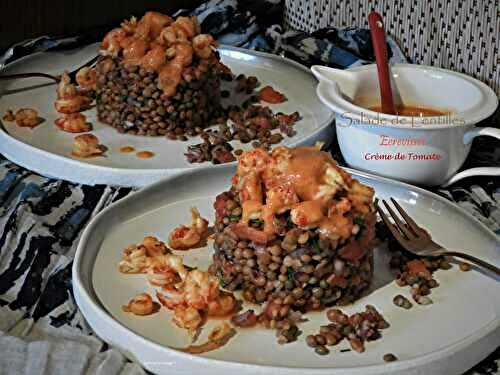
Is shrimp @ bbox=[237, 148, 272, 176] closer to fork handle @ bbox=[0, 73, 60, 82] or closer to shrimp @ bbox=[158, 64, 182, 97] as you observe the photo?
shrimp @ bbox=[158, 64, 182, 97]

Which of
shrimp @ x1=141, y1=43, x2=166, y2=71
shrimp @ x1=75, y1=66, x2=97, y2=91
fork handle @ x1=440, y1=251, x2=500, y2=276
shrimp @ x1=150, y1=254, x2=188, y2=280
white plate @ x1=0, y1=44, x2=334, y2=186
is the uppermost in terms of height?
shrimp @ x1=141, y1=43, x2=166, y2=71

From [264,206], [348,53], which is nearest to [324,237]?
[264,206]

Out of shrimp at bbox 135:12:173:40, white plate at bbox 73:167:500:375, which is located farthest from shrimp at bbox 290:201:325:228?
shrimp at bbox 135:12:173:40

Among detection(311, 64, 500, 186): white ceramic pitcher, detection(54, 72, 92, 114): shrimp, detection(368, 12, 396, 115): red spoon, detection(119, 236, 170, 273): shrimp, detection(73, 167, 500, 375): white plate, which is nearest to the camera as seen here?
detection(73, 167, 500, 375): white plate

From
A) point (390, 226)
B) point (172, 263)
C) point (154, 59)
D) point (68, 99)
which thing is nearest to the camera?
point (172, 263)

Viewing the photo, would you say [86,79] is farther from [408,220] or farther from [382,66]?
[408,220]

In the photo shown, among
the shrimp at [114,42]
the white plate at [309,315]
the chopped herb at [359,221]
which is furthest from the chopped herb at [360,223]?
the shrimp at [114,42]

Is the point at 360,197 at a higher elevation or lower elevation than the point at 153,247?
higher

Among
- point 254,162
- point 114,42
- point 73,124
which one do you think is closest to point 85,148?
point 73,124
